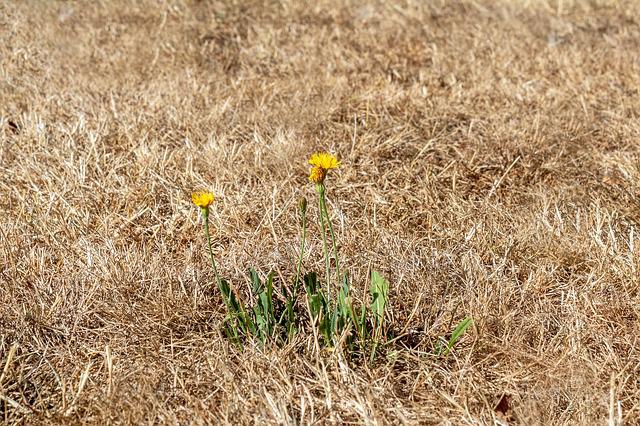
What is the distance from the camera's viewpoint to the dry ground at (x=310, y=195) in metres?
1.73

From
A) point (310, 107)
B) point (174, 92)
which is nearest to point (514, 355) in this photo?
point (310, 107)

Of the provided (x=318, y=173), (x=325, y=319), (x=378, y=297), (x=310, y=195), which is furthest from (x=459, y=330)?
(x=310, y=195)

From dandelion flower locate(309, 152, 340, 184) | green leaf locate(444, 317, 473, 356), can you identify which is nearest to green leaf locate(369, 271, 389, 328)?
green leaf locate(444, 317, 473, 356)

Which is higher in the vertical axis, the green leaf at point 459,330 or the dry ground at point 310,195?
the green leaf at point 459,330

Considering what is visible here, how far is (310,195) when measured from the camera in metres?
2.73

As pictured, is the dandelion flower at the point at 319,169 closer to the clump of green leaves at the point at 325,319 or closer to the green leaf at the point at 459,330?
the clump of green leaves at the point at 325,319

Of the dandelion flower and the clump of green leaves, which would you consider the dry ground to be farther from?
the dandelion flower

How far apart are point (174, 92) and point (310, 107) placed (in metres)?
0.70

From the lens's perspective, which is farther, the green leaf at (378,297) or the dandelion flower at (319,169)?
the green leaf at (378,297)

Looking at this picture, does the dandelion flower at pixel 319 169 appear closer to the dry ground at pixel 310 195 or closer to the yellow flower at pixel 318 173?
the yellow flower at pixel 318 173

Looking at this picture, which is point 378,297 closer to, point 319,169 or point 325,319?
point 325,319

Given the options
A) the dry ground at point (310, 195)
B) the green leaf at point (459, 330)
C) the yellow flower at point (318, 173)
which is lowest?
Result: the dry ground at point (310, 195)

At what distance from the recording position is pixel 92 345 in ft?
6.15

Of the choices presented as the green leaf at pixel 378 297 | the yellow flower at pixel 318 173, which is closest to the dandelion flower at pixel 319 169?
the yellow flower at pixel 318 173
